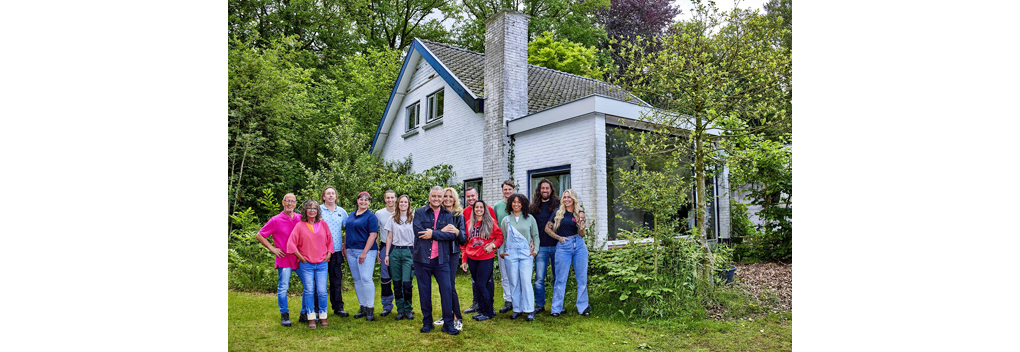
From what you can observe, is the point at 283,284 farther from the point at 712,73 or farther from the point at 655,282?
the point at 712,73

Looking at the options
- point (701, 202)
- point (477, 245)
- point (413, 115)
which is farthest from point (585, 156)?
point (413, 115)

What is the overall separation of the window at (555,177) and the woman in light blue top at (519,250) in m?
2.04

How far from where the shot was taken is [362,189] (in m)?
8.90

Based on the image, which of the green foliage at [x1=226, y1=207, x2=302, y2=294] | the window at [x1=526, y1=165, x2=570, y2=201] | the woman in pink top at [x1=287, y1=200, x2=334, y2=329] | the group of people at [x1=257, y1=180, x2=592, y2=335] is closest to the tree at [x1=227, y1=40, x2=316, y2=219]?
the green foliage at [x1=226, y1=207, x2=302, y2=294]

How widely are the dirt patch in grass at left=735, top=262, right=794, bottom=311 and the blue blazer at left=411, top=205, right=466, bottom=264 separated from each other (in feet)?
10.4

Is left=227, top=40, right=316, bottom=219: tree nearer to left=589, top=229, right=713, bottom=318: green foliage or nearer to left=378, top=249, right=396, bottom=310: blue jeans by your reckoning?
left=378, top=249, right=396, bottom=310: blue jeans

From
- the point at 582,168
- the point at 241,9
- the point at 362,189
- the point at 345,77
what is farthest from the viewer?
the point at 345,77

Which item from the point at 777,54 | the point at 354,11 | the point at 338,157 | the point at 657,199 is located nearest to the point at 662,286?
the point at 657,199

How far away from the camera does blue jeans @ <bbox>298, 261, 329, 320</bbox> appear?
185 inches

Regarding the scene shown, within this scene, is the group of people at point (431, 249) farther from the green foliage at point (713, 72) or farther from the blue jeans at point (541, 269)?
the green foliage at point (713, 72)

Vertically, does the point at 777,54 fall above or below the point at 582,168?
above

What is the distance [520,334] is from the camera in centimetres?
474

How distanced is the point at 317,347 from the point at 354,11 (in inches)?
441

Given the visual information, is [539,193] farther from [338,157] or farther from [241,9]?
[241,9]
